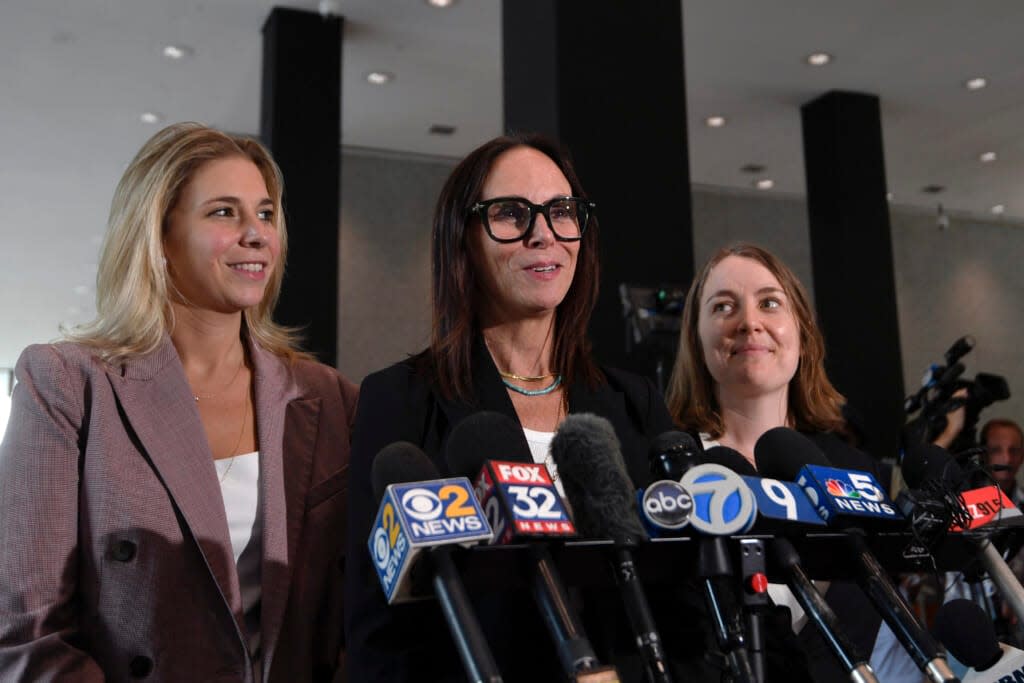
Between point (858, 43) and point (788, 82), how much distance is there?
708mm

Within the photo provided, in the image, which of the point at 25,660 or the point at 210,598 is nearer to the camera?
the point at 25,660

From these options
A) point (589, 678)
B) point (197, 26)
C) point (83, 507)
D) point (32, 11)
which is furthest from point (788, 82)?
point (589, 678)

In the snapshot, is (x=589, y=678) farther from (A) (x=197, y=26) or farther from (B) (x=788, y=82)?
(B) (x=788, y=82)

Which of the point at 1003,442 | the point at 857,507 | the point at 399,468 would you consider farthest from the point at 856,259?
the point at 399,468

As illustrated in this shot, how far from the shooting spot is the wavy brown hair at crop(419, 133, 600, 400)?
1498 millimetres

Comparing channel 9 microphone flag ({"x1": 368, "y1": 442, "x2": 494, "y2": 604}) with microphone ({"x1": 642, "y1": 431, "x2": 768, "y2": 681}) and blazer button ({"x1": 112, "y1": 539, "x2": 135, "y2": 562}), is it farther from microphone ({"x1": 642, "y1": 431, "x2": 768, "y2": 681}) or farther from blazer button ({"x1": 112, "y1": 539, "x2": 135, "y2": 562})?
blazer button ({"x1": 112, "y1": 539, "x2": 135, "y2": 562})

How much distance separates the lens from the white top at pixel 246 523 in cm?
174

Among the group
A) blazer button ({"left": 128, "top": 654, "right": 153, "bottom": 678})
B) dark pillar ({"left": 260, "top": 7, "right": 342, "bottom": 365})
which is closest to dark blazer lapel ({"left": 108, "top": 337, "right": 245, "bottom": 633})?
blazer button ({"left": 128, "top": 654, "right": 153, "bottom": 678})

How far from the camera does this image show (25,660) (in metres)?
1.53

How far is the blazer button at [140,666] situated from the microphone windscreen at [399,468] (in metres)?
0.77

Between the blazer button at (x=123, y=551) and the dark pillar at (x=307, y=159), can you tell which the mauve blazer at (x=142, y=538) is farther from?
the dark pillar at (x=307, y=159)

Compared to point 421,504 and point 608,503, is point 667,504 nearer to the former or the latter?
point 608,503

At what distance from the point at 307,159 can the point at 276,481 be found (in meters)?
4.63

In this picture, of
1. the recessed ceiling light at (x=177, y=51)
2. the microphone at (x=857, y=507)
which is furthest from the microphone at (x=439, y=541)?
the recessed ceiling light at (x=177, y=51)
